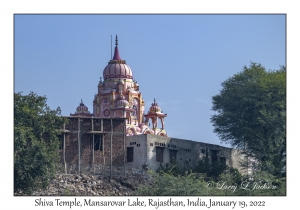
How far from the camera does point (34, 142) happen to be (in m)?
52.5

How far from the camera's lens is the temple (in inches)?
2857

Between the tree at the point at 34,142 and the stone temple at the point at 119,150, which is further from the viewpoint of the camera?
the stone temple at the point at 119,150

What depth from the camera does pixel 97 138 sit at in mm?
58125

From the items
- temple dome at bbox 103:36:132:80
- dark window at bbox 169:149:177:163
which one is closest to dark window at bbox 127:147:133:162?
dark window at bbox 169:149:177:163

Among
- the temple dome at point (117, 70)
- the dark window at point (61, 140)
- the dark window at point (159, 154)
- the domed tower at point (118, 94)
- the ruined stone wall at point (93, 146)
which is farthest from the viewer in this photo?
the temple dome at point (117, 70)

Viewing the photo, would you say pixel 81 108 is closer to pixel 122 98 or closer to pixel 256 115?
pixel 122 98

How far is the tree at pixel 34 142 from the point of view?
171 ft

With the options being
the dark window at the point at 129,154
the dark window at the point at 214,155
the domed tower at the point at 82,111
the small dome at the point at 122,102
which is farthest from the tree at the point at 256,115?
the domed tower at the point at 82,111

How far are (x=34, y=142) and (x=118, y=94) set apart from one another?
815 inches

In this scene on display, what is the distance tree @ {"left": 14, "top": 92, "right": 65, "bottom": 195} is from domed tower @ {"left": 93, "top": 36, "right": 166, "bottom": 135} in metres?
17.2

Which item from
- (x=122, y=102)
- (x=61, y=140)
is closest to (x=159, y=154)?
(x=61, y=140)

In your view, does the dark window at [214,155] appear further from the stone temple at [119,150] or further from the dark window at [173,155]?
the dark window at [173,155]
